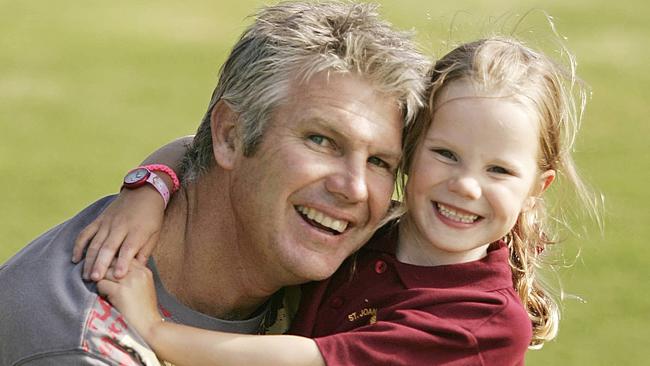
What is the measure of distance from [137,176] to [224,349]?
0.71m

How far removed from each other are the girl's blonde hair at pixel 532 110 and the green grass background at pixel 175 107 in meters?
0.97

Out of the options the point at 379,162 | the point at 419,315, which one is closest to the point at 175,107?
the point at 379,162

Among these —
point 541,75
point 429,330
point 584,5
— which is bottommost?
point 584,5

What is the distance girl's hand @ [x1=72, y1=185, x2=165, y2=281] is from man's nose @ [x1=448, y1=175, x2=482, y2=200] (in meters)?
0.86

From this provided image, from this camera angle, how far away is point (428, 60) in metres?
3.96

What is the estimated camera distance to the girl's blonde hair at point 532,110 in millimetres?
3887

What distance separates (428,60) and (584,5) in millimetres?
10524

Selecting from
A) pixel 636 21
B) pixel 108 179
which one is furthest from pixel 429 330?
pixel 636 21

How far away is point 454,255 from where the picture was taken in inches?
154

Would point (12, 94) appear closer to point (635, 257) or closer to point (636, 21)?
point (635, 257)

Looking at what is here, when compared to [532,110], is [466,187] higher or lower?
lower

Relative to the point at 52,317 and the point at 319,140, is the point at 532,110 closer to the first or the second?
the point at 319,140

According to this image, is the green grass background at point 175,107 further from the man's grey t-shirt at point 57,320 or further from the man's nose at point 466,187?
the man's grey t-shirt at point 57,320

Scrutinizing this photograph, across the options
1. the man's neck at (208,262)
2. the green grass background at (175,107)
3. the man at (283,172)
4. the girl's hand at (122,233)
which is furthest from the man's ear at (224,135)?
the green grass background at (175,107)
